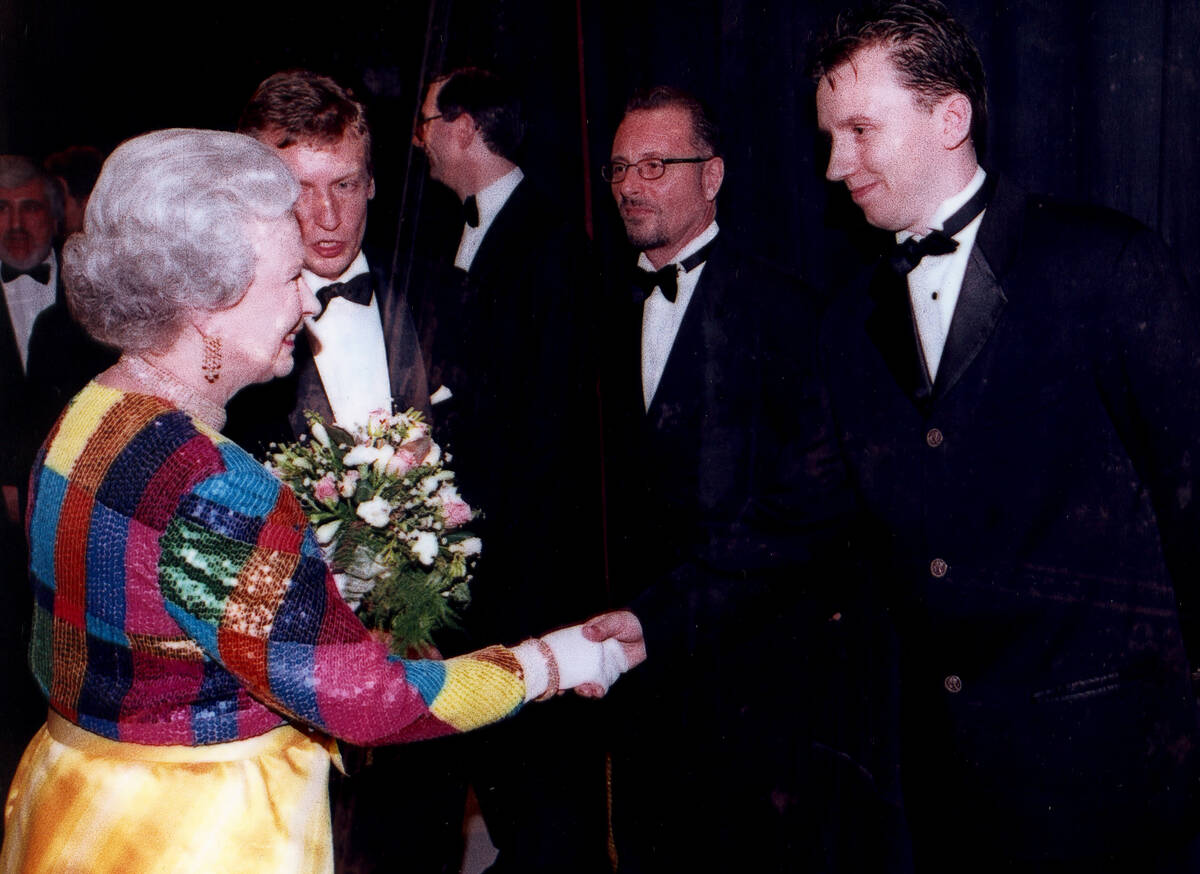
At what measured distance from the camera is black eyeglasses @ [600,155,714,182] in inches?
106

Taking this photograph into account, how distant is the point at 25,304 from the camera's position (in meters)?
3.19

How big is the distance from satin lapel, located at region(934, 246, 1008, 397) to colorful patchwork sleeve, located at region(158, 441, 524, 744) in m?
1.09

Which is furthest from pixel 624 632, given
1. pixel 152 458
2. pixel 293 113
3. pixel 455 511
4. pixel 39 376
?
pixel 39 376

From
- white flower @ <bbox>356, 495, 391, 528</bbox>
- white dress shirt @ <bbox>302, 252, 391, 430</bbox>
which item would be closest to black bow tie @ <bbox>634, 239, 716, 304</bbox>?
white dress shirt @ <bbox>302, 252, 391, 430</bbox>

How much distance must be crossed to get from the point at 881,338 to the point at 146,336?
129 cm

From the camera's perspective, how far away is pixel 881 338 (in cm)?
204

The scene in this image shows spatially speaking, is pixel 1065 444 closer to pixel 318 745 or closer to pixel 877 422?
pixel 877 422

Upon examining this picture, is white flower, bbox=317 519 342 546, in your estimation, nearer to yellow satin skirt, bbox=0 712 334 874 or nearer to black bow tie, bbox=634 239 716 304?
yellow satin skirt, bbox=0 712 334 874

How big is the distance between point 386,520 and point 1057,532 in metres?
1.23

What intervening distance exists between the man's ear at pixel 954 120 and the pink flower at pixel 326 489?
52.6 inches

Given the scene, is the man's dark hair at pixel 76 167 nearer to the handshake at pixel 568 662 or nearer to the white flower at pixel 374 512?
the white flower at pixel 374 512

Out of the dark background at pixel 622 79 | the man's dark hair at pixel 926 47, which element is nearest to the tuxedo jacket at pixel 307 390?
the dark background at pixel 622 79

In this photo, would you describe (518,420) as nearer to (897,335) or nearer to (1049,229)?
(897,335)

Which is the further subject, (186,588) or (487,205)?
(487,205)
